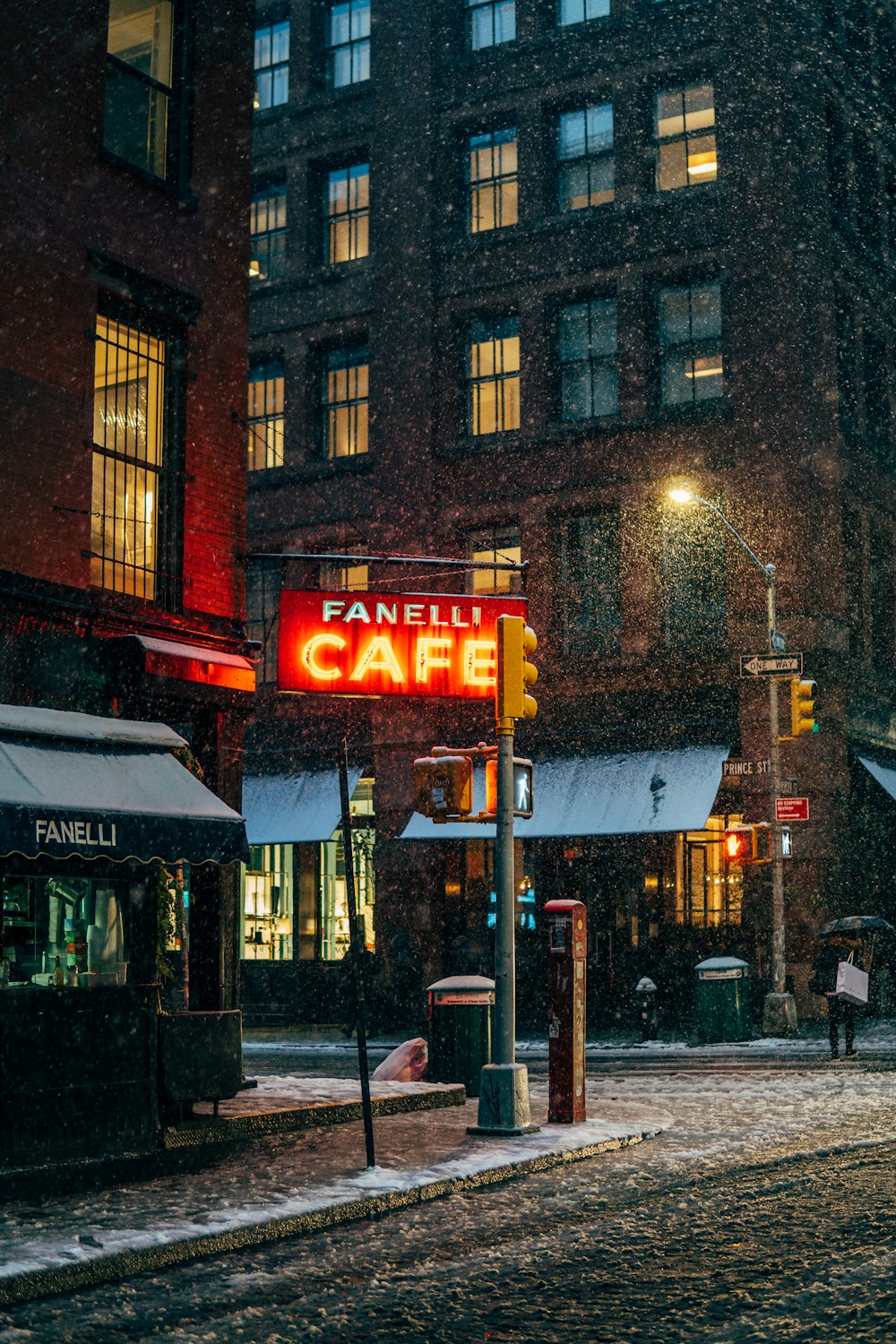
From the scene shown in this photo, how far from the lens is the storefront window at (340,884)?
104 feet

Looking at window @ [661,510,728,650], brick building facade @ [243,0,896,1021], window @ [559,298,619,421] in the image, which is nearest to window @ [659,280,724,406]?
brick building facade @ [243,0,896,1021]

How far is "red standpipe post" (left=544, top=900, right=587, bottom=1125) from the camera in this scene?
13.6 meters

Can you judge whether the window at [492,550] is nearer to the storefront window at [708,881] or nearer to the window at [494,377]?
the window at [494,377]

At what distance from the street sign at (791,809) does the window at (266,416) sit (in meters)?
13.5

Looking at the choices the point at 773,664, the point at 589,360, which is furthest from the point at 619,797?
the point at 589,360

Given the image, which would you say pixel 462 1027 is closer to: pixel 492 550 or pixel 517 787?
pixel 517 787

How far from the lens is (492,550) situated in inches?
1247

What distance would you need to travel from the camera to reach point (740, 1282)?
24.3ft

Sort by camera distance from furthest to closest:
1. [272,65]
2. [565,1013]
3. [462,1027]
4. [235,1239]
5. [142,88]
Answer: [272,65]
[462,1027]
[142,88]
[565,1013]
[235,1239]

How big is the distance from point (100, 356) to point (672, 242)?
18.3 metres

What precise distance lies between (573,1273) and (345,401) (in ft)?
90.3

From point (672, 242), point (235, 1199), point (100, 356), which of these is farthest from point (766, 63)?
point (235, 1199)

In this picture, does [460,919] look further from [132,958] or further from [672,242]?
[132,958]

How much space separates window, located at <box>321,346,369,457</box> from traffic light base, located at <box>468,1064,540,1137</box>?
22.1 meters
